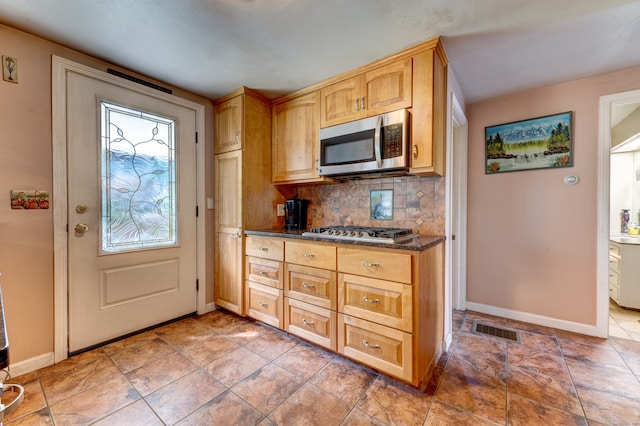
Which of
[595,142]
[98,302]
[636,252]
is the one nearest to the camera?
[98,302]

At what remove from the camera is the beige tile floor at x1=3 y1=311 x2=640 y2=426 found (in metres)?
1.44

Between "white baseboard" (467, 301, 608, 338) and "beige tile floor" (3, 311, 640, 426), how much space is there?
0.36ft

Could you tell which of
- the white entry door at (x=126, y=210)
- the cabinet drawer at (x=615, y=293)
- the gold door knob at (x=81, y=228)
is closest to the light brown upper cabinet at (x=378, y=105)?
the white entry door at (x=126, y=210)

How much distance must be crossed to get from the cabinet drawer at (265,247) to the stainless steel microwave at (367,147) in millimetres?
726

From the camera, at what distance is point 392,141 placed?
1942 millimetres

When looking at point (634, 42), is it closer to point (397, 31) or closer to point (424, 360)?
point (397, 31)

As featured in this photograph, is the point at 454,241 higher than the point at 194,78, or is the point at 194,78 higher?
the point at 194,78

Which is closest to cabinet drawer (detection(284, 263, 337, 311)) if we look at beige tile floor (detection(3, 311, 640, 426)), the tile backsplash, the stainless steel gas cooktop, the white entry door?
the stainless steel gas cooktop

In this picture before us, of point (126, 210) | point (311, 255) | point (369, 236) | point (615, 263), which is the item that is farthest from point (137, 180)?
point (615, 263)

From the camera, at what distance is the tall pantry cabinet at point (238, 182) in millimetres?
2570

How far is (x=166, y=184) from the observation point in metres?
2.48

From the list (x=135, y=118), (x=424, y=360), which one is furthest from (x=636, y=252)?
(x=135, y=118)

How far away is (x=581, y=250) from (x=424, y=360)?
1.82 meters

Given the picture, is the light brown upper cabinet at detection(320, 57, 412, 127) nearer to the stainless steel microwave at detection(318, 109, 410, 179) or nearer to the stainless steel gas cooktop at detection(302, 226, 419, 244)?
the stainless steel microwave at detection(318, 109, 410, 179)
